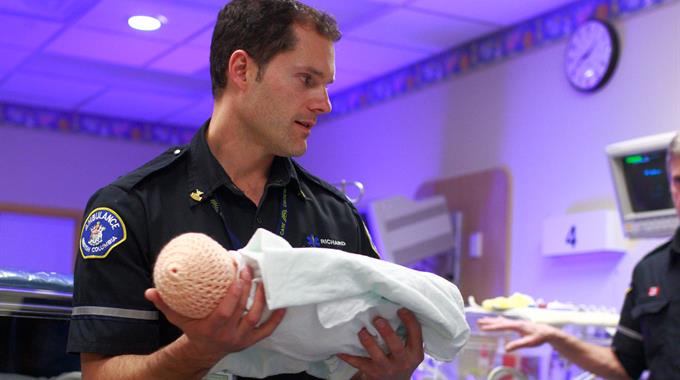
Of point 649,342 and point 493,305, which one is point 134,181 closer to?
point 649,342

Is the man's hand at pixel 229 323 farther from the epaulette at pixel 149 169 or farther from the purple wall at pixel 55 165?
the purple wall at pixel 55 165

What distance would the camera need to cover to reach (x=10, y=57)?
6.29 metres

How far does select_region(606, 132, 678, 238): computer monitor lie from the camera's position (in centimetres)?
386

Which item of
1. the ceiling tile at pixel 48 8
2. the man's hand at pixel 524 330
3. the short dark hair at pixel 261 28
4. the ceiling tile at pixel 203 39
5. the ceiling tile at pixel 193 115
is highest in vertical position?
the ceiling tile at pixel 48 8

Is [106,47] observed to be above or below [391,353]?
above

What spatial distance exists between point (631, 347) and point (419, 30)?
313 centimetres

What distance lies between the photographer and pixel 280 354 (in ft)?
4.46

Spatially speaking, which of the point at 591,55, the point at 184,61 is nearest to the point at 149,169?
the point at 591,55

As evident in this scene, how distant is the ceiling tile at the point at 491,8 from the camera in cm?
498

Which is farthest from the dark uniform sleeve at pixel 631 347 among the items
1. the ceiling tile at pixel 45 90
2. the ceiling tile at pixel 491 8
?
the ceiling tile at pixel 45 90

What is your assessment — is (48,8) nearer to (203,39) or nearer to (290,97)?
(203,39)

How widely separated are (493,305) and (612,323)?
45 centimetres

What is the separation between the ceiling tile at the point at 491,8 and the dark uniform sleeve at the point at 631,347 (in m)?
2.62

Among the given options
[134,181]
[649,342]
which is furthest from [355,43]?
[134,181]
